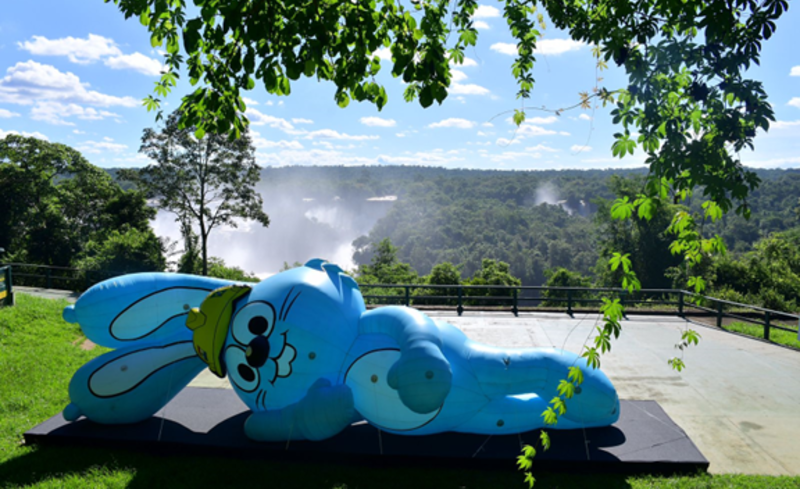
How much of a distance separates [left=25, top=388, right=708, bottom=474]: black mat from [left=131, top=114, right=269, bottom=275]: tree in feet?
76.4

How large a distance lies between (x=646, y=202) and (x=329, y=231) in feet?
379

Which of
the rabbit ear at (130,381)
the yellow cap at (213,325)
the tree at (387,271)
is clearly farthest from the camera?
the tree at (387,271)

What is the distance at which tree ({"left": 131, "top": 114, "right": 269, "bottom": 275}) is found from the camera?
94.0ft

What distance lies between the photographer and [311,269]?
6148mm

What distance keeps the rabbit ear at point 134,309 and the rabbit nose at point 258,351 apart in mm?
1377

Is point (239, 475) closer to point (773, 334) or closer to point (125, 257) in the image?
point (773, 334)

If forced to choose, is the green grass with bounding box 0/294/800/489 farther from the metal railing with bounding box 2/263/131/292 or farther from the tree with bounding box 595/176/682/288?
the tree with bounding box 595/176/682/288

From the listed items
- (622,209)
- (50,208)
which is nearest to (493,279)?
(622,209)

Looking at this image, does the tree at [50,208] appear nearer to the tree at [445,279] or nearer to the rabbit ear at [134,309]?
the tree at [445,279]

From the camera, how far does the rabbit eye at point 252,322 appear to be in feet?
18.4

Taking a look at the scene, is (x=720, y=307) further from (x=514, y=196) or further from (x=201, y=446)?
(x=514, y=196)

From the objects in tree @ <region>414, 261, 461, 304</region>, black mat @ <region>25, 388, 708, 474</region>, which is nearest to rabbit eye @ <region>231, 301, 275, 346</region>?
black mat @ <region>25, 388, 708, 474</region>

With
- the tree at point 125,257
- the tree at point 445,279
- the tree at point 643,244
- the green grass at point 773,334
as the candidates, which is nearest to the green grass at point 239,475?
the green grass at point 773,334

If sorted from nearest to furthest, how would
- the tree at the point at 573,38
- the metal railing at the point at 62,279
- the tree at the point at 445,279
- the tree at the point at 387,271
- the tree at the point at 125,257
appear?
the tree at the point at 573,38 → the metal railing at the point at 62,279 → the tree at the point at 125,257 → the tree at the point at 445,279 → the tree at the point at 387,271
